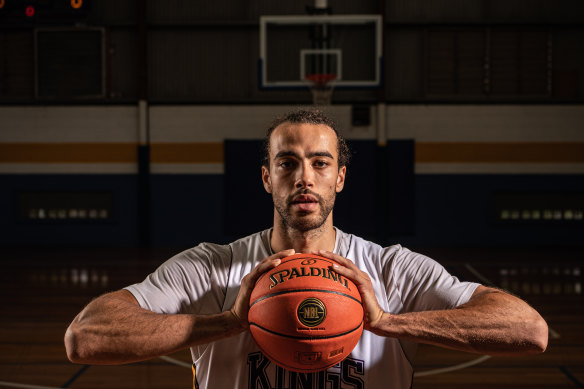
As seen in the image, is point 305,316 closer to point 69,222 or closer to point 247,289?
point 247,289

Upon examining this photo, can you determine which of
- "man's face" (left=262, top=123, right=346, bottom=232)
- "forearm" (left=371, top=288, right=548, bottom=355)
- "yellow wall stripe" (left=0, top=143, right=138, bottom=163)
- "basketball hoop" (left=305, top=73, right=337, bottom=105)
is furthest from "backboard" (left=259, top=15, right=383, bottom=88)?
"forearm" (left=371, top=288, right=548, bottom=355)

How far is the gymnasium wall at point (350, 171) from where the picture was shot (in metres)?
10.3

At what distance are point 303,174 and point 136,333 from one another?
2.38 feet

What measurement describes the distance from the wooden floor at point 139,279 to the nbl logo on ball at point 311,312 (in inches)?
96.4

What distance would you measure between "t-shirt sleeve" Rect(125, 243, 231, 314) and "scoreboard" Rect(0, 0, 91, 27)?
654cm

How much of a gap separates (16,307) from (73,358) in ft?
15.5

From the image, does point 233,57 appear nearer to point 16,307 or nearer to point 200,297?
point 16,307

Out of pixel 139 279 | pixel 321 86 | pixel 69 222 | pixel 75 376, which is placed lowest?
pixel 139 279

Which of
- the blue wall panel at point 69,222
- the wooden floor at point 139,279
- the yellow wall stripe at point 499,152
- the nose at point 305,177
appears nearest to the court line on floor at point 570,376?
the wooden floor at point 139,279

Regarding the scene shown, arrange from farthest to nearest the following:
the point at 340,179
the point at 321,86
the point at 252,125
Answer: the point at 252,125 < the point at 321,86 < the point at 340,179

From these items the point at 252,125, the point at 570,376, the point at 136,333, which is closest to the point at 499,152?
the point at 252,125

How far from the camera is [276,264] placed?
1.69 metres

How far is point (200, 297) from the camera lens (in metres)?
1.94

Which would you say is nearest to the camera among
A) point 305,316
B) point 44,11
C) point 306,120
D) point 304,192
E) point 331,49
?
point 305,316
